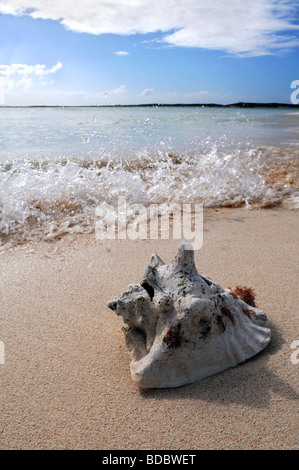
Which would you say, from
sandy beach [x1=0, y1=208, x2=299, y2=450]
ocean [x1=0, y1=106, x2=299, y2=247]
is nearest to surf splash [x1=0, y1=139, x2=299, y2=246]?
ocean [x1=0, y1=106, x2=299, y2=247]

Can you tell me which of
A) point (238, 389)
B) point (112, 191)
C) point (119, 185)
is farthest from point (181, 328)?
point (119, 185)

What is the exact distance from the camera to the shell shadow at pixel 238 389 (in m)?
1.70

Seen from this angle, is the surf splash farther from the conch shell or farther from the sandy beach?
the conch shell

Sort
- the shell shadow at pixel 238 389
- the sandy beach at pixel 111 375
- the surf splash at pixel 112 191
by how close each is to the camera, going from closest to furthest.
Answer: the sandy beach at pixel 111 375 < the shell shadow at pixel 238 389 < the surf splash at pixel 112 191

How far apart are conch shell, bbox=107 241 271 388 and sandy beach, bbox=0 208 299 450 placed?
0.23 feet

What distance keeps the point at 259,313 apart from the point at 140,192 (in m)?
3.06

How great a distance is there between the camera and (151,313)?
5.94 ft

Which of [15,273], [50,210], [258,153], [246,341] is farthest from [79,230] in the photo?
[258,153]

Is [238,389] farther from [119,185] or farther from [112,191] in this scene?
[119,185]

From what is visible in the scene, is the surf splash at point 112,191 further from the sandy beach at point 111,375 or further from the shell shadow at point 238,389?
the shell shadow at point 238,389

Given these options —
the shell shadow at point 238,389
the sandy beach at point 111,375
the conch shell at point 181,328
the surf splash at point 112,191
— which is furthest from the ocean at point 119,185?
the shell shadow at point 238,389

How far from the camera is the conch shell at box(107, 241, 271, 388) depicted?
5.67ft

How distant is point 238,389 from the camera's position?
5.70ft

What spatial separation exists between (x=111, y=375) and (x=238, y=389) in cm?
63
